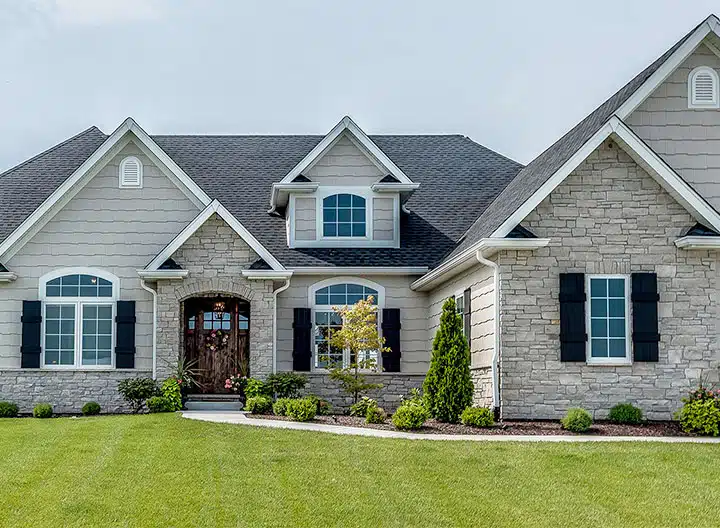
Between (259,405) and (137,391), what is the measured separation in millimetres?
2737

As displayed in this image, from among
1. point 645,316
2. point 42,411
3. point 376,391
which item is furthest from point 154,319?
point 645,316

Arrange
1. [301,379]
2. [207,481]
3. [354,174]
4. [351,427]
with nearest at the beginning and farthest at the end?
[207,481], [351,427], [301,379], [354,174]

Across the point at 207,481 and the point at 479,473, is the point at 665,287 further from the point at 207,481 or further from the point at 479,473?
the point at 207,481

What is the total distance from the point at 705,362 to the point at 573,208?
334 centimetres

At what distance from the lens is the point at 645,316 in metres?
18.1

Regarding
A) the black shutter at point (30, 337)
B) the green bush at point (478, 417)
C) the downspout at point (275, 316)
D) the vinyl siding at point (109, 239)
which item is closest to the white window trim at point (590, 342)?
the green bush at point (478, 417)

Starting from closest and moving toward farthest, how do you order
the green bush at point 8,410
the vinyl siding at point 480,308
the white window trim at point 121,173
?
the vinyl siding at point 480,308 < the green bush at point 8,410 < the white window trim at point 121,173

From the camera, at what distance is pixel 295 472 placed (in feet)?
43.9

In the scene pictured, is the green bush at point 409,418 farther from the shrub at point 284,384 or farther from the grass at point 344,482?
the shrub at point 284,384

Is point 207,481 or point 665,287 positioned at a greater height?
point 665,287

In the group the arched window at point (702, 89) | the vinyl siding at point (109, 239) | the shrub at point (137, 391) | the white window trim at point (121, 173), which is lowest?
the shrub at point (137, 391)

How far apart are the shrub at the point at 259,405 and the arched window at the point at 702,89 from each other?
954 cm

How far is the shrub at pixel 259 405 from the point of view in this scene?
794 inches

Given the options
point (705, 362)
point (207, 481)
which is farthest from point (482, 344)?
point (207, 481)
